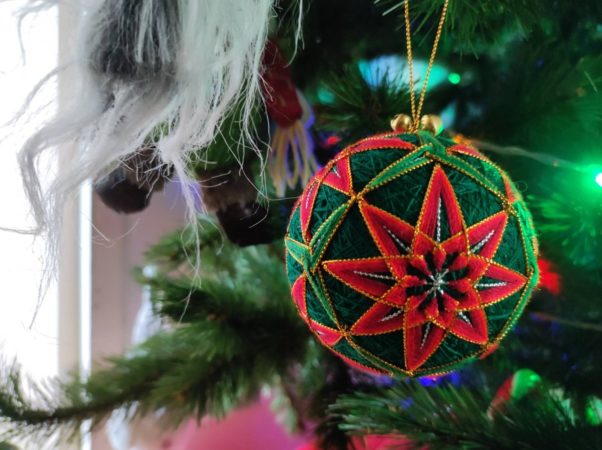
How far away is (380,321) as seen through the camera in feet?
0.90

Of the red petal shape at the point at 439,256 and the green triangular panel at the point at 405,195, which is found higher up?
the green triangular panel at the point at 405,195

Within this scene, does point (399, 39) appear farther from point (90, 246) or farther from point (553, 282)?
point (90, 246)

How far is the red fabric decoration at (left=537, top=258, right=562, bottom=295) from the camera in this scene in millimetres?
454

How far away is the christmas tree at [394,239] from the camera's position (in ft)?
0.90

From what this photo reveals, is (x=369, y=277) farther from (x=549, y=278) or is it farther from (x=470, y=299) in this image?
(x=549, y=278)

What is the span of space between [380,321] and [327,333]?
0.11ft

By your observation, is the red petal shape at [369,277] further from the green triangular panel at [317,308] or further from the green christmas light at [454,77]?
the green christmas light at [454,77]

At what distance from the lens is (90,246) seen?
723 millimetres

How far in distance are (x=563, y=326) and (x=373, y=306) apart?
0.28m

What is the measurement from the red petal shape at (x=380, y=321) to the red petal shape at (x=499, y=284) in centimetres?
4

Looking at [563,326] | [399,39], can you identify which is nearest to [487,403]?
[563,326]

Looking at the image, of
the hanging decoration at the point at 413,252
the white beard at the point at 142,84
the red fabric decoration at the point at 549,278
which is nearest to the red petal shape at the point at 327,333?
the hanging decoration at the point at 413,252

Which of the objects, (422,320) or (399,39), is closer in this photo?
(422,320)

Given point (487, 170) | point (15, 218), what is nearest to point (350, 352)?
point (487, 170)
